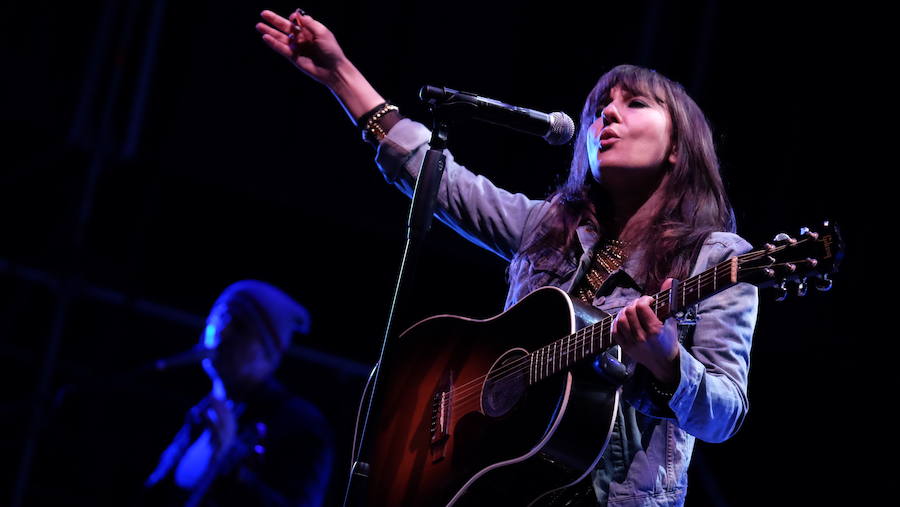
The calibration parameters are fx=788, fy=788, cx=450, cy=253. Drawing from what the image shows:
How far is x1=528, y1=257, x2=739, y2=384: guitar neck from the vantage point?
69.9 inches

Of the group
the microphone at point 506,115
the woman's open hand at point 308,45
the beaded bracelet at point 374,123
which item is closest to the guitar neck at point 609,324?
the microphone at point 506,115

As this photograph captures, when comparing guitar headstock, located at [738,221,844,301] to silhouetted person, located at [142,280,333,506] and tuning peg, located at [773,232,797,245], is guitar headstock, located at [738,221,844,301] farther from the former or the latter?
silhouetted person, located at [142,280,333,506]

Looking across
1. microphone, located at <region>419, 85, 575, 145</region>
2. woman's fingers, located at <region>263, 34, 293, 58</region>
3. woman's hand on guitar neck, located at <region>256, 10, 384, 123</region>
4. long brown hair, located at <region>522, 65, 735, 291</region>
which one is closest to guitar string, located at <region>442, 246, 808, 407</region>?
long brown hair, located at <region>522, 65, 735, 291</region>

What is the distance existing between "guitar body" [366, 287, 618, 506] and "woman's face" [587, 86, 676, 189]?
1.75ft

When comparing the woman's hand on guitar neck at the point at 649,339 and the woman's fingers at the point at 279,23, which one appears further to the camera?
the woman's fingers at the point at 279,23

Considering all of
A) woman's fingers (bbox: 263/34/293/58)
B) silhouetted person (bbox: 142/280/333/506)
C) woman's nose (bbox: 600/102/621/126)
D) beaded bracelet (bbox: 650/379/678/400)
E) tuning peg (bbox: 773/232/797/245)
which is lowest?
silhouetted person (bbox: 142/280/333/506)

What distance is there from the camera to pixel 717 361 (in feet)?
6.37

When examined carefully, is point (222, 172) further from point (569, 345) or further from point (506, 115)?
point (569, 345)

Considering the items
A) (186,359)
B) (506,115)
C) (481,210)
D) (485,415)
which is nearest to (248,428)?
(186,359)

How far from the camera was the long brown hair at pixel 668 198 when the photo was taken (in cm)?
215

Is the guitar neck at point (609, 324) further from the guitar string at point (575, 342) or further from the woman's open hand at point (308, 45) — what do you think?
the woman's open hand at point (308, 45)

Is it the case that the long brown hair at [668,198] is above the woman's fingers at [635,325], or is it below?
above

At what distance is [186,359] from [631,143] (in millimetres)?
3453

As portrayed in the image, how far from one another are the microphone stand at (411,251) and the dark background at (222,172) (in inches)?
105
